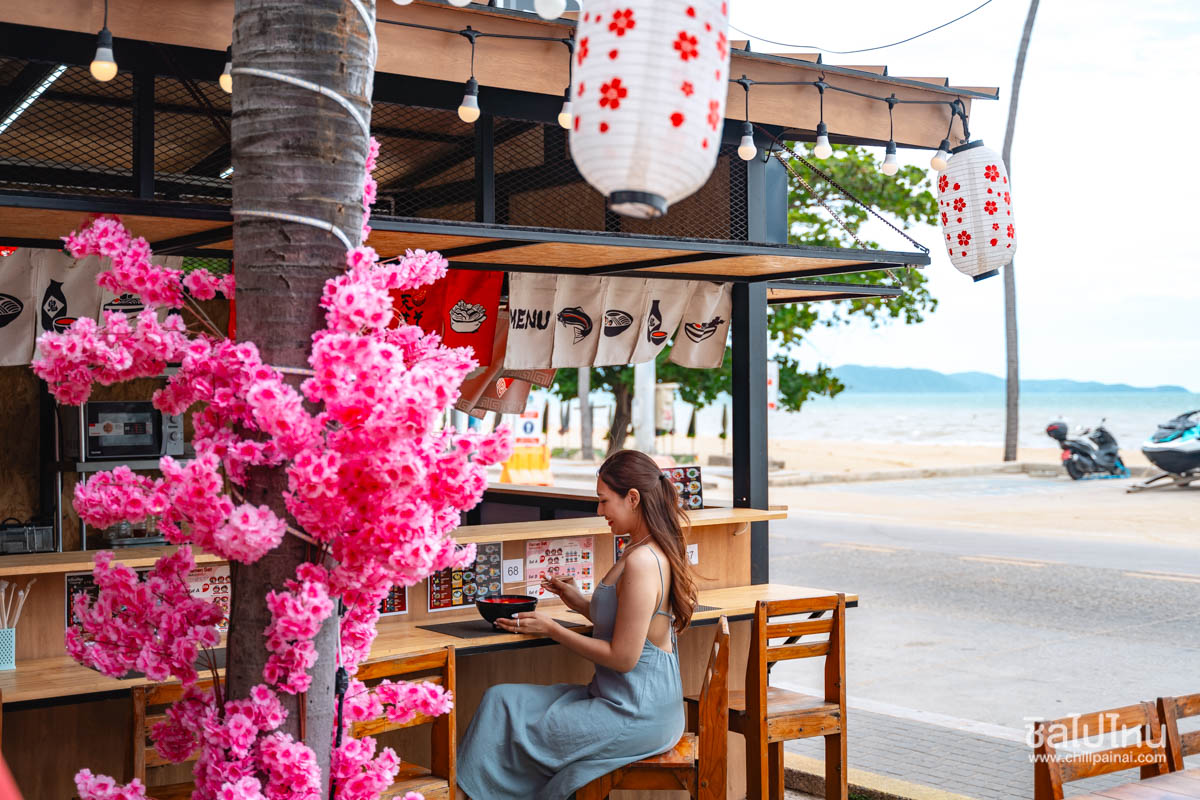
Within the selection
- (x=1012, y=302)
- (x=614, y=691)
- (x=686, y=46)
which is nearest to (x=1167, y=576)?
(x=614, y=691)

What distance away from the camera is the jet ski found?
70.4 ft

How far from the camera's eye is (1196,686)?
8273mm

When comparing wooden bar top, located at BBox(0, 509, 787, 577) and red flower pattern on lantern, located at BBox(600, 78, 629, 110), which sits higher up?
red flower pattern on lantern, located at BBox(600, 78, 629, 110)

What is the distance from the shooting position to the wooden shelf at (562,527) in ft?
19.2

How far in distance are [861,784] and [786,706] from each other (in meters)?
1.10

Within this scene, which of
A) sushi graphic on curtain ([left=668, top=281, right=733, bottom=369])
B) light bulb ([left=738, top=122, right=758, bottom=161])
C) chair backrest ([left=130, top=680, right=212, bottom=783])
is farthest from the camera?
sushi graphic on curtain ([left=668, top=281, right=733, bottom=369])

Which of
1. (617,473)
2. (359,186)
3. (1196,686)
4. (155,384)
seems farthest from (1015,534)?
Result: (359,186)

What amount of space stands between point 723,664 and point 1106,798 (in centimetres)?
147

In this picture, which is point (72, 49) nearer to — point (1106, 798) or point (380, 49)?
point (380, 49)

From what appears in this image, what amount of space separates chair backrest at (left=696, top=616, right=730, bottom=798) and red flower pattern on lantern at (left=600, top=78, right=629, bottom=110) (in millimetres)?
2442

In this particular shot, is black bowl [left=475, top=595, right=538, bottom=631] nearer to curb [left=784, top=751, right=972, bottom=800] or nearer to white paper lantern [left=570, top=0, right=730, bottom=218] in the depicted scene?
curb [left=784, top=751, right=972, bottom=800]

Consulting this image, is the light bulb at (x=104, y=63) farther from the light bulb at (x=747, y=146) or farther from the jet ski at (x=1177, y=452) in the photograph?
the jet ski at (x=1177, y=452)

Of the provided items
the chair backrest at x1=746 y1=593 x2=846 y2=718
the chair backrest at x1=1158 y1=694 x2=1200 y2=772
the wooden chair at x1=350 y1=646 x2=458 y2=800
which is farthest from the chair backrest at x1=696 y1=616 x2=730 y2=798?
the chair backrest at x1=1158 y1=694 x2=1200 y2=772

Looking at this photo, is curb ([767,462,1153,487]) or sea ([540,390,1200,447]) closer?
curb ([767,462,1153,487])
